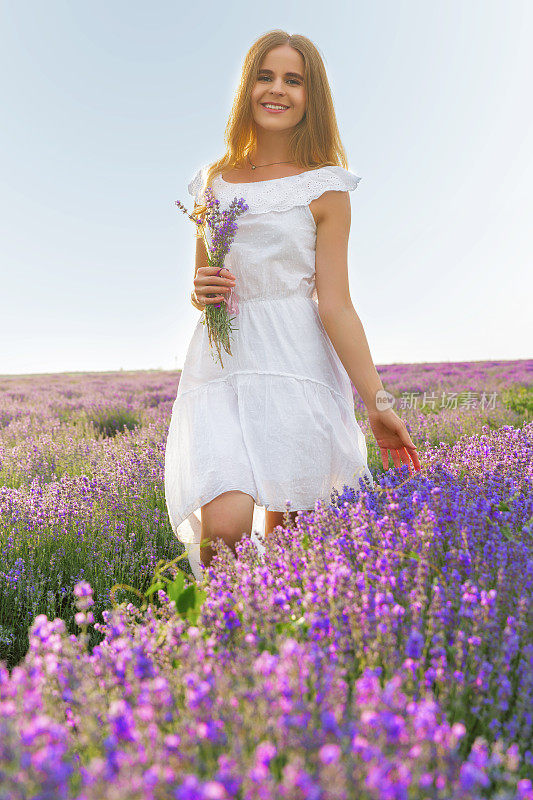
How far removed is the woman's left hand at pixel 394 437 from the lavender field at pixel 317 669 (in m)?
0.11

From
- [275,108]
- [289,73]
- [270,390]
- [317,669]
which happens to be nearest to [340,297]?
[270,390]

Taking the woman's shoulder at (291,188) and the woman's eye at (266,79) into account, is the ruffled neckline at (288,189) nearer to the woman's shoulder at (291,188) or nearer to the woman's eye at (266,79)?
the woman's shoulder at (291,188)

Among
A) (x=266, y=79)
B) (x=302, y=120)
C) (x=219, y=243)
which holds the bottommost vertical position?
(x=219, y=243)

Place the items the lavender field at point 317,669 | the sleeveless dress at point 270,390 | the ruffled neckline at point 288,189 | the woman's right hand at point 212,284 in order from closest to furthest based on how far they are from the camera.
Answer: the lavender field at point 317,669 < the sleeveless dress at point 270,390 < the woman's right hand at point 212,284 < the ruffled neckline at point 288,189

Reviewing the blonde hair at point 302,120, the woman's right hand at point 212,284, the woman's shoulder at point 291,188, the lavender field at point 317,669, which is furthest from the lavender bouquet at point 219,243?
the lavender field at point 317,669

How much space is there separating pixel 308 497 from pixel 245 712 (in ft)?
5.04

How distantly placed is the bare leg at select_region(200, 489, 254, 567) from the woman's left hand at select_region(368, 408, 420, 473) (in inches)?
24.8

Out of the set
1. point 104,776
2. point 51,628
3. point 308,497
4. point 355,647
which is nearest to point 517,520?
point 308,497

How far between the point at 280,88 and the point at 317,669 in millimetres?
2642

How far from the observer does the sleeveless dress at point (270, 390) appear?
A: 241cm

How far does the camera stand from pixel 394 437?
103 inches

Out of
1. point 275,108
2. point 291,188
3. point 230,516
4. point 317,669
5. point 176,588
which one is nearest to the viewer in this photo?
point 317,669

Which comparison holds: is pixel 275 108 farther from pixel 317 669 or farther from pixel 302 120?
pixel 317 669

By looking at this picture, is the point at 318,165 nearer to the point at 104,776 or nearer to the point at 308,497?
the point at 308,497
